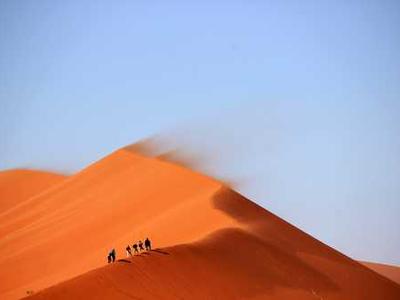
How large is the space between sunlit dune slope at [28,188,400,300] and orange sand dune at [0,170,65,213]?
26.1 meters

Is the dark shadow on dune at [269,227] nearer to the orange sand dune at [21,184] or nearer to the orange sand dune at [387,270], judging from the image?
the orange sand dune at [387,270]

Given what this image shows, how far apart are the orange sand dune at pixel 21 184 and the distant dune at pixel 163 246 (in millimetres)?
9297

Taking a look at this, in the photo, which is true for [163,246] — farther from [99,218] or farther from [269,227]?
[99,218]

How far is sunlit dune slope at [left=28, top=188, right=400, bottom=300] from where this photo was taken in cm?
2095

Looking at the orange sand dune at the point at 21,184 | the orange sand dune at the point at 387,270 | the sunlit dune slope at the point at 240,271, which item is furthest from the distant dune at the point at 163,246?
the orange sand dune at the point at 387,270

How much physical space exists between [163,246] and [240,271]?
5.31m

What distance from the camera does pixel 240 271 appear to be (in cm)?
2592

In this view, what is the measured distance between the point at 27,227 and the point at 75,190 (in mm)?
5766

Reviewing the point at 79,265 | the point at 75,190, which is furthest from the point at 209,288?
the point at 75,190

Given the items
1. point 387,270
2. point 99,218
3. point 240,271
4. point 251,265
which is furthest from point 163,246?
point 387,270

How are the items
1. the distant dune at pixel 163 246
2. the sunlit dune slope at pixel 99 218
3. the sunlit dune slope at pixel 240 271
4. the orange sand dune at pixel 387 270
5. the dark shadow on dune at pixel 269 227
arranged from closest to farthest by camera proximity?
1. the sunlit dune slope at pixel 240 271
2. the distant dune at pixel 163 246
3. the sunlit dune slope at pixel 99 218
4. the dark shadow on dune at pixel 269 227
5. the orange sand dune at pixel 387 270

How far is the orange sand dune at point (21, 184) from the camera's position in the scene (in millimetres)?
58031

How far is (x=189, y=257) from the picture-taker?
24.6 metres

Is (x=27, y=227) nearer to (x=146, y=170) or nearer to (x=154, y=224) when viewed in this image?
(x=146, y=170)
